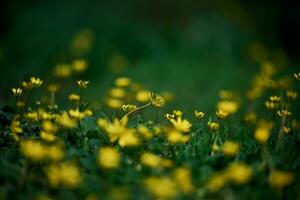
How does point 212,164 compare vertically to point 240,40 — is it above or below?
below

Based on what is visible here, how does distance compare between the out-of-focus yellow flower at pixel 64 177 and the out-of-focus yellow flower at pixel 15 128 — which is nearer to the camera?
the out-of-focus yellow flower at pixel 64 177

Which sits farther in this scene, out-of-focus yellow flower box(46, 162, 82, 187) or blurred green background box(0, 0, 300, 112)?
blurred green background box(0, 0, 300, 112)

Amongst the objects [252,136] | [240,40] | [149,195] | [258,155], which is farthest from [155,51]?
[149,195]

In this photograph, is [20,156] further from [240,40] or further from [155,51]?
[240,40]

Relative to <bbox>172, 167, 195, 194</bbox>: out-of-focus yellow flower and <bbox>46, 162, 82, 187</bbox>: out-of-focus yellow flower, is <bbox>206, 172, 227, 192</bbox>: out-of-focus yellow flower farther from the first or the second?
<bbox>46, 162, 82, 187</bbox>: out-of-focus yellow flower

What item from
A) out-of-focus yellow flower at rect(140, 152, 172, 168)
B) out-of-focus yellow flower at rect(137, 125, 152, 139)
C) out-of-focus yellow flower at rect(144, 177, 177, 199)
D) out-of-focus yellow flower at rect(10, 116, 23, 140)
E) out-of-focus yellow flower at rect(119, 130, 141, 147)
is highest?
out-of-focus yellow flower at rect(10, 116, 23, 140)

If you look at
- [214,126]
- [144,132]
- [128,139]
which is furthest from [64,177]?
[214,126]

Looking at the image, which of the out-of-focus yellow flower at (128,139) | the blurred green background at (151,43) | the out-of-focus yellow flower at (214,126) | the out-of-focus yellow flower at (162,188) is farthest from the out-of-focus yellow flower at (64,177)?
the blurred green background at (151,43)

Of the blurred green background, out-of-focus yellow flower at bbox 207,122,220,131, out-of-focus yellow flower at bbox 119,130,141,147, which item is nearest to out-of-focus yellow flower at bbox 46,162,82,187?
out-of-focus yellow flower at bbox 119,130,141,147

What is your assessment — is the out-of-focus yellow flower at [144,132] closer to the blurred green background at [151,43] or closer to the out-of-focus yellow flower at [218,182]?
the out-of-focus yellow flower at [218,182]
